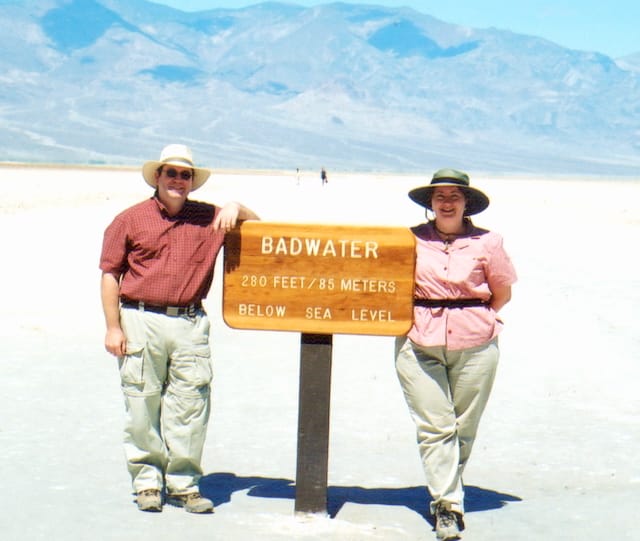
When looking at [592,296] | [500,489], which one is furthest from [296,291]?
[592,296]

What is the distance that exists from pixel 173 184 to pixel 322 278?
775 millimetres

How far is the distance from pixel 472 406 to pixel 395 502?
778 millimetres

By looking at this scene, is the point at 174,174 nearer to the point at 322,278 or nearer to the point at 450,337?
the point at 322,278

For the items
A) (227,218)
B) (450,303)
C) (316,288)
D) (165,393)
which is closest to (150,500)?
(165,393)

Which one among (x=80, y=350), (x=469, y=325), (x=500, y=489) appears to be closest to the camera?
(x=469, y=325)

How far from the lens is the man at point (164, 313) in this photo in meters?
4.88

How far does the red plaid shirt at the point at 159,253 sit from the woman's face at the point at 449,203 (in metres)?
0.94

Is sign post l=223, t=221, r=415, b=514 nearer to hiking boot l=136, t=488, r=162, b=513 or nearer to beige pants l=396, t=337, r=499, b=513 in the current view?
beige pants l=396, t=337, r=499, b=513

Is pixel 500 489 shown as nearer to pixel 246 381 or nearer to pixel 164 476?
pixel 164 476

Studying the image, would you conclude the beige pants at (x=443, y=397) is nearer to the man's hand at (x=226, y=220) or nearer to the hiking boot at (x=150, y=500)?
the man's hand at (x=226, y=220)

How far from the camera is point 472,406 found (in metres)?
4.87

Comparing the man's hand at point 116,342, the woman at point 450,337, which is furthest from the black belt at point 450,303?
the man's hand at point 116,342

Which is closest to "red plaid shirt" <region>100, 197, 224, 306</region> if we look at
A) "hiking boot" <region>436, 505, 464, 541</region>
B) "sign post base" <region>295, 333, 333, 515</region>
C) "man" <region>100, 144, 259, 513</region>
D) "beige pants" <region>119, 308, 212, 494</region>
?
"man" <region>100, 144, 259, 513</region>

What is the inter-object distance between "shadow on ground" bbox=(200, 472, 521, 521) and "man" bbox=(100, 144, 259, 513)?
1.48ft
